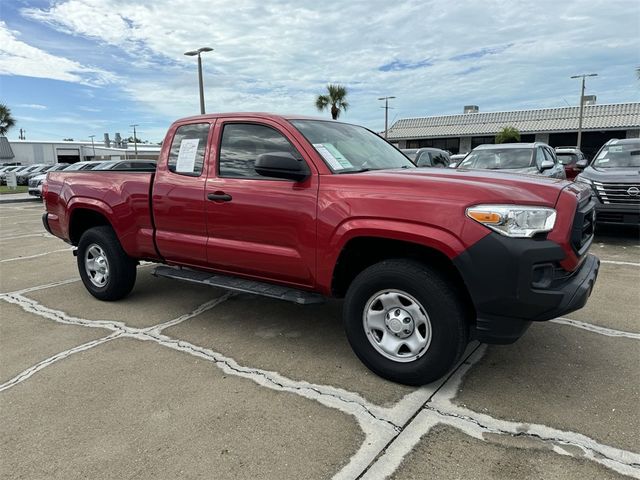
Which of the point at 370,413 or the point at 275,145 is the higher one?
the point at 275,145

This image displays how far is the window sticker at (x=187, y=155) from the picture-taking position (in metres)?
4.25

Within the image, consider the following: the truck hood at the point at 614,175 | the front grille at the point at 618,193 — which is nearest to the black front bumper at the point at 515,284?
the front grille at the point at 618,193

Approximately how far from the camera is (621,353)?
11.9ft

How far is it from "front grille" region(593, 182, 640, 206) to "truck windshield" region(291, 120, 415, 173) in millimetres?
4990

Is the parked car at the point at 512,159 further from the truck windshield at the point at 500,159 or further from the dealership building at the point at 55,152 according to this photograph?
the dealership building at the point at 55,152

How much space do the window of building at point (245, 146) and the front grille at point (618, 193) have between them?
20.7 feet

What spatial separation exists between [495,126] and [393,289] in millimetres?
45226

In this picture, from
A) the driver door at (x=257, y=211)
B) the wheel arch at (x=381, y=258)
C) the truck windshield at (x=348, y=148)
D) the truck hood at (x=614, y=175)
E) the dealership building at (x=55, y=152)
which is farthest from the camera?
the dealership building at (x=55, y=152)

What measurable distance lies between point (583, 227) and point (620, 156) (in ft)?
22.9

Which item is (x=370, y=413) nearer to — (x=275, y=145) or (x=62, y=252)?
(x=275, y=145)

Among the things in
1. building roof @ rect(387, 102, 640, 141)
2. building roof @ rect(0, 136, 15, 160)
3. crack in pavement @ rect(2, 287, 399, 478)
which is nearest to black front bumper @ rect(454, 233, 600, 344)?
crack in pavement @ rect(2, 287, 399, 478)

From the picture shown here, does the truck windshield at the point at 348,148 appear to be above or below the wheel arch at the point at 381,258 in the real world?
above

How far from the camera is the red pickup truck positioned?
2.76 m

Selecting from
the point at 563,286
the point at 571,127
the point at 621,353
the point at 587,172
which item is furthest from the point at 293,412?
the point at 571,127
